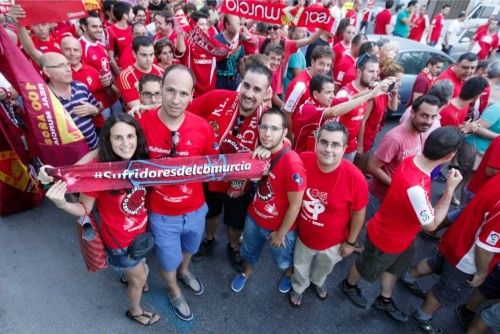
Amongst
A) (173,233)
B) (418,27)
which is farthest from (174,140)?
(418,27)

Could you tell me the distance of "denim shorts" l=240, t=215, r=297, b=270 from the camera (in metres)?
2.96

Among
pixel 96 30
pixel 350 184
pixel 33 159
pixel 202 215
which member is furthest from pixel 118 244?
pixel 96 30

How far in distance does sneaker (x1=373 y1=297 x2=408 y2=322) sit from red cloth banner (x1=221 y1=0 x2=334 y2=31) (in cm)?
311

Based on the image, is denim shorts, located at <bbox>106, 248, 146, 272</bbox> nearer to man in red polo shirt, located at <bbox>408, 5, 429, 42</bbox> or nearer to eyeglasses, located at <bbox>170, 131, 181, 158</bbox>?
eyeglasses, located at <bbox>170, 131, 181, 158</bbox>

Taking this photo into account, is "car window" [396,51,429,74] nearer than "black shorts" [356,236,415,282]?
No

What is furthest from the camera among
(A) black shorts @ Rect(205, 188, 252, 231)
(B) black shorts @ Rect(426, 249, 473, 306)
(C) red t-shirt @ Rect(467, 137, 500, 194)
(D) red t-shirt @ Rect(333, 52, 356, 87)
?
(D) red t-shirt @ Rect(333, 52, 356, 87)

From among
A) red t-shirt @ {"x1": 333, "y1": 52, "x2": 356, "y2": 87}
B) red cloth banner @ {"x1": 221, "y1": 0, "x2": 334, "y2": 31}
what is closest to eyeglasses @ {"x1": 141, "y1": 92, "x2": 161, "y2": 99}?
red cloth banner @ {"x1": 221, "y1": 0, "x2": 334, "y2": 31}

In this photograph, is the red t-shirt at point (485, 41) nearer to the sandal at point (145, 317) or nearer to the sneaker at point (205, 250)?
the sneaker at point (205, 250)

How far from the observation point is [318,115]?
331 cm

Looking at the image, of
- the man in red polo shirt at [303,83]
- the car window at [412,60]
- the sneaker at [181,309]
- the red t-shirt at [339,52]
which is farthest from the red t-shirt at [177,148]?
the car window at [412,60]

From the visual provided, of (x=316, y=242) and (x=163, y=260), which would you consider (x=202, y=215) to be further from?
(x=316, y=242)

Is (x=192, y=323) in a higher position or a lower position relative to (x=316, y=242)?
lower

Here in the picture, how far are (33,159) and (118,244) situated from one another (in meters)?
2.02

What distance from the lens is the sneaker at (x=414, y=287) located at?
3459 millimetres
